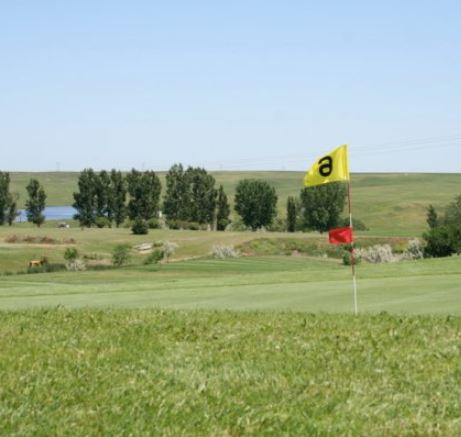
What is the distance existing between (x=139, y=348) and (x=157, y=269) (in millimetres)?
56808

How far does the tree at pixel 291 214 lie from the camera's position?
5256 inches

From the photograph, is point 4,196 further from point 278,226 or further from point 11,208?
point 278,226

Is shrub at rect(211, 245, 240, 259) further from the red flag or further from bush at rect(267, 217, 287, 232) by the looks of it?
the red flag

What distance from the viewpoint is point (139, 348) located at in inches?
442

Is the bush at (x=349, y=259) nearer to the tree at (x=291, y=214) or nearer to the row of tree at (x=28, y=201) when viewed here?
the tree at (x=291, y=214)

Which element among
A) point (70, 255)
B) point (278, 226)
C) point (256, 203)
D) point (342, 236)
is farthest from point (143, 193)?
point (342, 236)

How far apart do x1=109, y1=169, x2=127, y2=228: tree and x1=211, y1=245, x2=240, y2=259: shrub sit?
33144 mm

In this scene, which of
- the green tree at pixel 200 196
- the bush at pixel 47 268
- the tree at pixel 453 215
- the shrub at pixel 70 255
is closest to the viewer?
the bush at pixel 47 268

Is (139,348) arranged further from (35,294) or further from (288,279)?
(288,279)

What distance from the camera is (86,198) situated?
428 feet

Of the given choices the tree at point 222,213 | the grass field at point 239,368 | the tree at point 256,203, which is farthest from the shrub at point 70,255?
the grass field at point 239,368

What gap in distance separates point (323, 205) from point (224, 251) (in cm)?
4517

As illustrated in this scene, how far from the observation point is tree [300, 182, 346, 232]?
5418 inches

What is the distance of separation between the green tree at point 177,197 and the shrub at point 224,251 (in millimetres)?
30428
